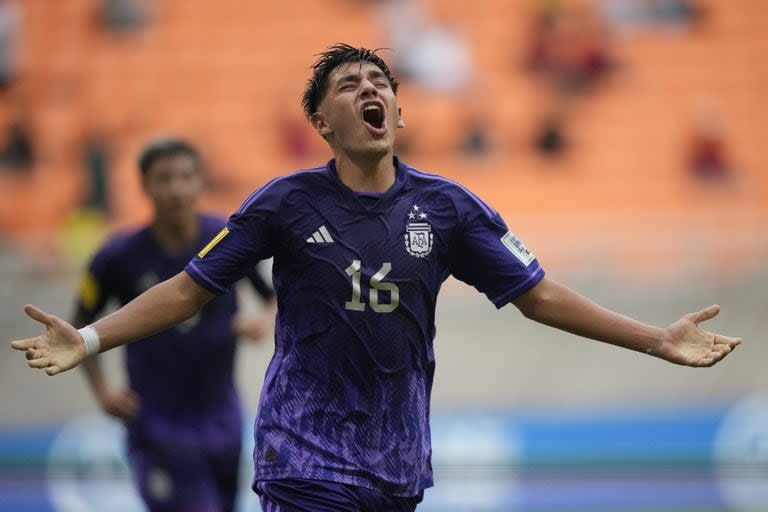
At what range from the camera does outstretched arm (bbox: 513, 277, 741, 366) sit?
13.8 ft

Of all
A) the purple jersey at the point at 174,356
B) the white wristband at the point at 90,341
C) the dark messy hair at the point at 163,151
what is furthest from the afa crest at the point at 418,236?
the dark messy hair at the point at 163,151

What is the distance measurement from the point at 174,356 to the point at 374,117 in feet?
7.80

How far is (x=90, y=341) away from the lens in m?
4.01

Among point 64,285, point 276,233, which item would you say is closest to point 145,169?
point 276,233

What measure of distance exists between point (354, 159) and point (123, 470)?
5873 mm

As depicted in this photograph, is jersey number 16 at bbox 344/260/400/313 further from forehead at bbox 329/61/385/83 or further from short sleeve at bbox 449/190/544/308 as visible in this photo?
forehead at bbox 329/61/385/83

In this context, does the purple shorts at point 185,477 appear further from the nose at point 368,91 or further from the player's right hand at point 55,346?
the nose at point 368,91

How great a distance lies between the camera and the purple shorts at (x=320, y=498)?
399cm

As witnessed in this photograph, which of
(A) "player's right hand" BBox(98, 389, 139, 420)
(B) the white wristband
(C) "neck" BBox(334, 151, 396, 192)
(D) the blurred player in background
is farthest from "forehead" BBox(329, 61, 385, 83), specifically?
(A) "player's right hand" BBox(98, 389, 139, 420)

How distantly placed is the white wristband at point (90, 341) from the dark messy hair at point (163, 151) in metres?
2.33

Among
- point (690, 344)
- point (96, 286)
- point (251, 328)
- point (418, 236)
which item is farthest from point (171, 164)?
point (690, 344)

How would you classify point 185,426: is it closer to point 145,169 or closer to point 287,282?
point 145,169

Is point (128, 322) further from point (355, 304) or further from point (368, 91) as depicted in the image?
point (368, 91)

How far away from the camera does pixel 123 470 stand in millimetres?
9430
